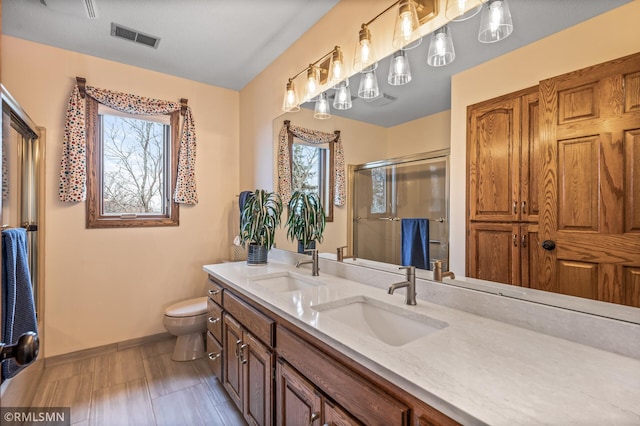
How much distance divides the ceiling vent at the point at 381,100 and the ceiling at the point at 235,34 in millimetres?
19

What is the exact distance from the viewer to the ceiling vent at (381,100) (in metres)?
1.61

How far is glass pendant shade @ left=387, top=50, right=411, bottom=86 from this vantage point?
1521mm

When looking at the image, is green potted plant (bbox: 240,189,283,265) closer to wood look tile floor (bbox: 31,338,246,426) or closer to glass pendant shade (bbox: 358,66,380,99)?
wood look tile floor (bbox: 31,338,246,426)

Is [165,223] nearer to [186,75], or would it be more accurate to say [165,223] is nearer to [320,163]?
[186,75]

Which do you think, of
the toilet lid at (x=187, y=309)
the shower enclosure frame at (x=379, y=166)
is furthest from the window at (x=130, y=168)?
the shower enclosure frame at (x=379, y=166)

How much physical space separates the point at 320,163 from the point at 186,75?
1.78 m

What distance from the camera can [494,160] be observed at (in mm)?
1146

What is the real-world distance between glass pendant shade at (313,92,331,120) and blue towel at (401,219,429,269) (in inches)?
37.7

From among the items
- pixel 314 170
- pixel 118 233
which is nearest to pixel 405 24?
pixel 314 170

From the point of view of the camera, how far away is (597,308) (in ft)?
3.05

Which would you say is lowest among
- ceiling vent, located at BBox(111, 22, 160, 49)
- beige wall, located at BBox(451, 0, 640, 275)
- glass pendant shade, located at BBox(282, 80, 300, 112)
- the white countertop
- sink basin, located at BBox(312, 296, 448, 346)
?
sink basin, located at BBox(312, 296, 448, 346)

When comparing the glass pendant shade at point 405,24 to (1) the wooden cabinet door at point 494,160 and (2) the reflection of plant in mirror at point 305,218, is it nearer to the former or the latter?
(1) the wooden cabinet door at point 494,160

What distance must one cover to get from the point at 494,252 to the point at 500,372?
21.1 inches

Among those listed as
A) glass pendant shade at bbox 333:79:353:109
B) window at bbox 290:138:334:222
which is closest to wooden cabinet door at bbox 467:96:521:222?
glass pendant shade at bbox 333:79:353:109
